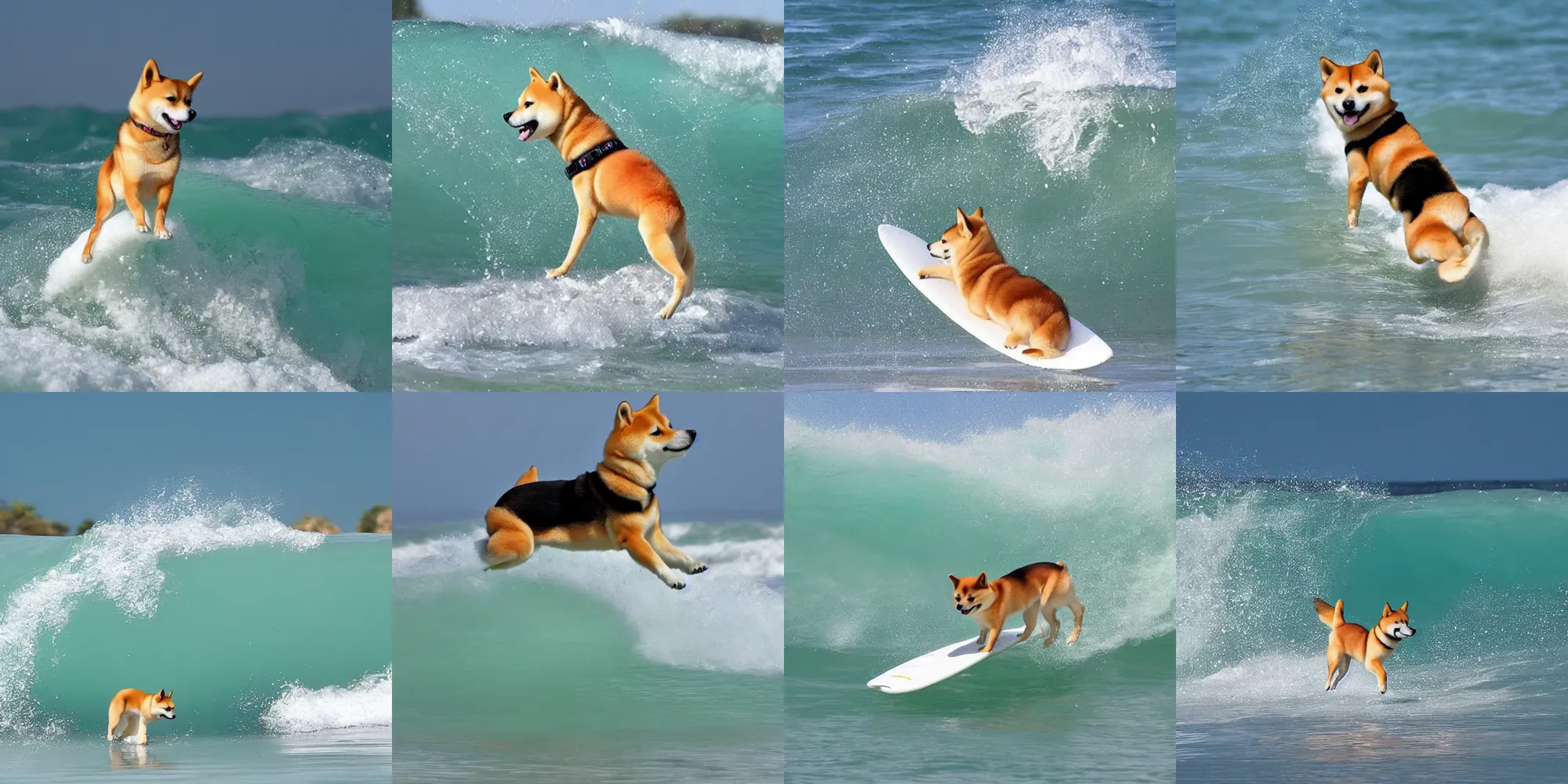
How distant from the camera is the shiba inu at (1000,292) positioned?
296 inches

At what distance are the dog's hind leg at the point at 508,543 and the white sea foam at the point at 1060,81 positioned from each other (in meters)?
4.15

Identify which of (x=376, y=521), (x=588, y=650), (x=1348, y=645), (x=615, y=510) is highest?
(x=615, y=510)

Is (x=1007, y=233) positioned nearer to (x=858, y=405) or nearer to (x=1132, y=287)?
(x=1132, y=287)

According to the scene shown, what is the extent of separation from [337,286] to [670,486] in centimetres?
238

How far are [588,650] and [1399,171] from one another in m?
5.38

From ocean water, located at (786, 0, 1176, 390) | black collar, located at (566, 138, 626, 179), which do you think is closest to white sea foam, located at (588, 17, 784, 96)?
ocean water, located at (786, 0, 1176, 390)

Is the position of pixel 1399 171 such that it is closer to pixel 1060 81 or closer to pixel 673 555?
pixel 1060 81

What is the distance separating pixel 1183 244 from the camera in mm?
8742

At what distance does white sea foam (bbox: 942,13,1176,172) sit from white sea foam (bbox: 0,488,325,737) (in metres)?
5.25

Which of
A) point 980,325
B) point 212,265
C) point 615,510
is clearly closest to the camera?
point 615,510

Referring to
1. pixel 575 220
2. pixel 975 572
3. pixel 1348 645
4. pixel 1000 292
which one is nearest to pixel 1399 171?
pixel 1000 292

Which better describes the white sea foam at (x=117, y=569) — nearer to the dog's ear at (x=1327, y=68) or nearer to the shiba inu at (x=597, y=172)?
the shiba inu at (x=597, y=172)

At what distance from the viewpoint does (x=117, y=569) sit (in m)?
8.69

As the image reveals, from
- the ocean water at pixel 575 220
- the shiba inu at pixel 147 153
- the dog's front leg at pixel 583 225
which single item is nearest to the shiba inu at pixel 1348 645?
the ocean water at pixel 575 220
